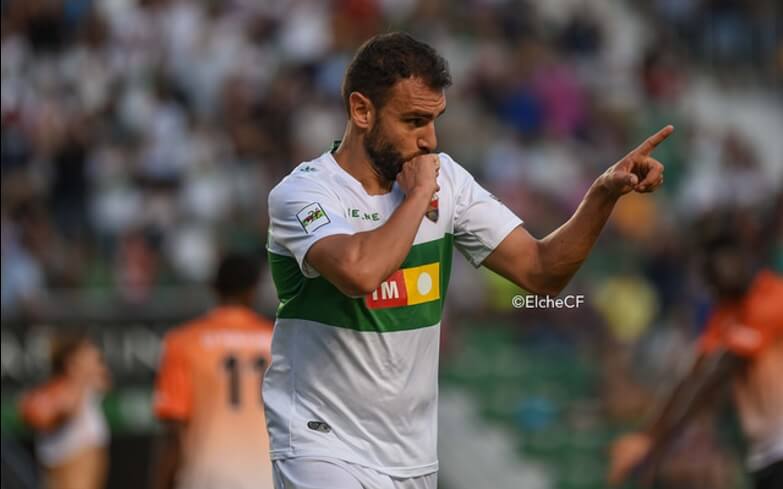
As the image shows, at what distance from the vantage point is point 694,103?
19.2 m

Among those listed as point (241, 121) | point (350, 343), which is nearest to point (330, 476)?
point (350, 343)

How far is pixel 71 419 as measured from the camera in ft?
36.2

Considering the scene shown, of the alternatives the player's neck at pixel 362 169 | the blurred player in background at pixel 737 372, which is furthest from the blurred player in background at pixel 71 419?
the player's neck at pixel 362 169

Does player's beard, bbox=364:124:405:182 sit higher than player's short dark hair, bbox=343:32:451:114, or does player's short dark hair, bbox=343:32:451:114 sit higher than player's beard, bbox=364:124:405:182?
player's short dark hair, bbox=343:32:451:114

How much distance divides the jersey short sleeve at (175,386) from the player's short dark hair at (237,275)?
415 mm

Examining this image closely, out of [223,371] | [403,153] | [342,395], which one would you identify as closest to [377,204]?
[403,153]

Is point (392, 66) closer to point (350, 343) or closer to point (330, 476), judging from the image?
point (350, 343)

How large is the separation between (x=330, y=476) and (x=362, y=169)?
43.0 inches

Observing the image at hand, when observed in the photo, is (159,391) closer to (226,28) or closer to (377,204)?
(377,204)

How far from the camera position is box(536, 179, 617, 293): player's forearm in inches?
206

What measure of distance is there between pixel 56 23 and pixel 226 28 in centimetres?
183

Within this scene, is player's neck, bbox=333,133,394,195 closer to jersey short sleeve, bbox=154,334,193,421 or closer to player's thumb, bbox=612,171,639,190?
player's thumb, bbox=612,171,639,190

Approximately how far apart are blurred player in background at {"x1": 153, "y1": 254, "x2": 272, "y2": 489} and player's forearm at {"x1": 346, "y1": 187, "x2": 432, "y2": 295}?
3.70 meters

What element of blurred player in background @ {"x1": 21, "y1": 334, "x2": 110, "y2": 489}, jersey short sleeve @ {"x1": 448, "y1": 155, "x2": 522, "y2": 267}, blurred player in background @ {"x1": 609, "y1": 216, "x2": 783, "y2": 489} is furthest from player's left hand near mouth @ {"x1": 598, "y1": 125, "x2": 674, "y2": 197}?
blurred player in background @ {"x1": 21, "y1": 334, "x2": 110, "y2": 489}
